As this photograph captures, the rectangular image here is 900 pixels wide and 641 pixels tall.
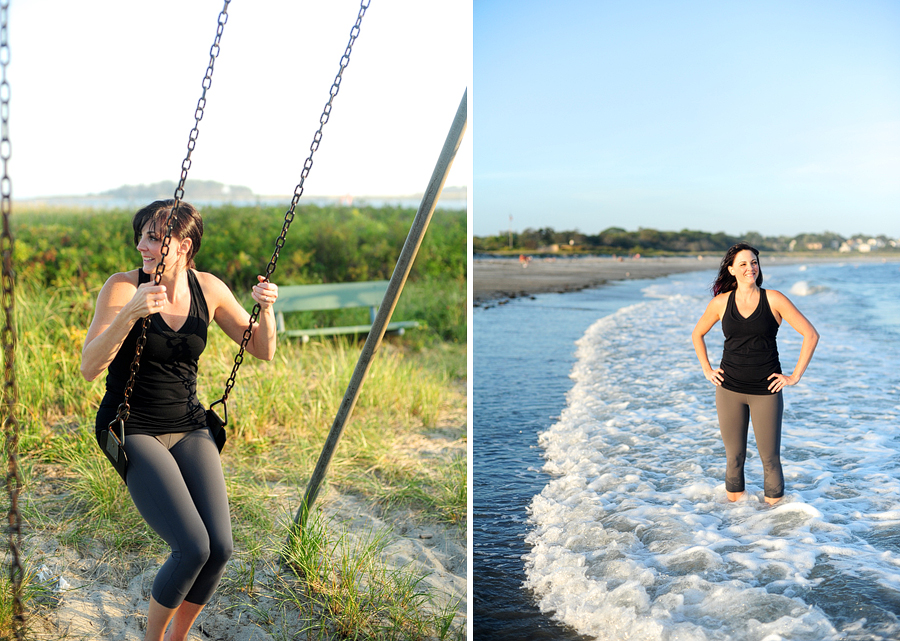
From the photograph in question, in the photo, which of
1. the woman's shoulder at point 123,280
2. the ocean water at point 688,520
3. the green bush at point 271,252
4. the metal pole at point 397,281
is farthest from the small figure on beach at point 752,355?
the green bush at point 271,252

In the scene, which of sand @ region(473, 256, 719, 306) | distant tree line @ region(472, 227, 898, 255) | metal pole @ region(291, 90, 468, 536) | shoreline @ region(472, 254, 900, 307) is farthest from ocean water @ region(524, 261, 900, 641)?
distant tree line @ region(472, 227, 898, 255)

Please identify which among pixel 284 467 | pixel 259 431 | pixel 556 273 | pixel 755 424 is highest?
pixel 556 273

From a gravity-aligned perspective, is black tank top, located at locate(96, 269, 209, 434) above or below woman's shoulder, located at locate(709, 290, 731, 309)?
below

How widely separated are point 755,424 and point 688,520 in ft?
2.79

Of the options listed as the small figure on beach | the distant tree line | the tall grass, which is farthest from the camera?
the distant tree line

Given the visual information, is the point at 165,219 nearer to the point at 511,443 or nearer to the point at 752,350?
the point at 752,350

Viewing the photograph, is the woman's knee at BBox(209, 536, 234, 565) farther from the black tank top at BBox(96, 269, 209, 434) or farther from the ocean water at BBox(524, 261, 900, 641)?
the ocean water at BBox(524, 261, 900, 641)

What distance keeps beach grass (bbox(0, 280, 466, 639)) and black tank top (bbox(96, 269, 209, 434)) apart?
3.94 ft

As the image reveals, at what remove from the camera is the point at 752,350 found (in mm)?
4180

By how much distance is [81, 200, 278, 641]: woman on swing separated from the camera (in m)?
2.69

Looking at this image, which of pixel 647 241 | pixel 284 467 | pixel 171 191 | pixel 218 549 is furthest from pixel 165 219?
pixel 647 241

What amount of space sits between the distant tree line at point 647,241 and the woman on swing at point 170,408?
1566 inches

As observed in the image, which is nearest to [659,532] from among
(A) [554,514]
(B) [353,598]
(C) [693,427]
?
(A) [554,514]

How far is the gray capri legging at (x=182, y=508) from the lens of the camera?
268cm
